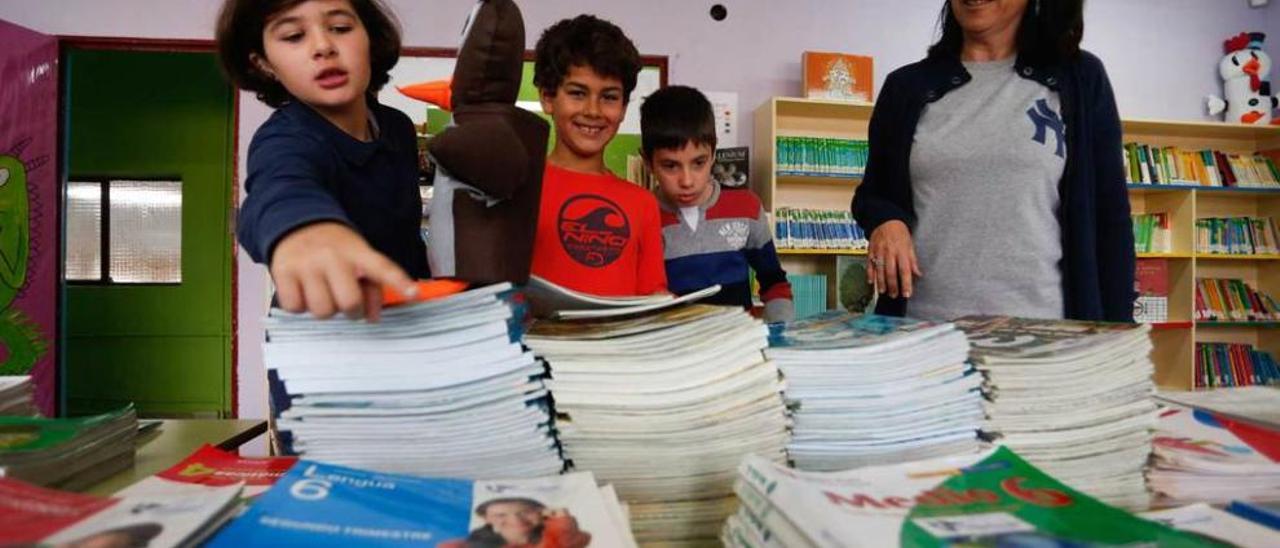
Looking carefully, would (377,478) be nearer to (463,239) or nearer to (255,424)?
(463,239)

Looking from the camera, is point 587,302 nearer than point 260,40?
Yes

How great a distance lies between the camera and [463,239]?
0.77 m

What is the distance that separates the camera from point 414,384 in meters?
0.52

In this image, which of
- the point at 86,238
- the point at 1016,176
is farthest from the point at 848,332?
the point at 86,238

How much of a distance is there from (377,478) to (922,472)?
0.40 meters

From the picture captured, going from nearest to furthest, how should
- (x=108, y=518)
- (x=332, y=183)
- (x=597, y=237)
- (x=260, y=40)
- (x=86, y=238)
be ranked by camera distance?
(x=108, y=518), (x=332, y=183), (x=260, y=40), (x=597, y=237), (x=86, y=238)

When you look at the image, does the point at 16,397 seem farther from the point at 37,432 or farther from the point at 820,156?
the point at 820,156

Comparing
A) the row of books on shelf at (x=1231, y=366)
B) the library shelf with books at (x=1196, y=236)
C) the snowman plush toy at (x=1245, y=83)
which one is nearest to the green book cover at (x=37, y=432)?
the library shelf with books at (x=1196, y=236)

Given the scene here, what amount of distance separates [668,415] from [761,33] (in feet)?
10.9

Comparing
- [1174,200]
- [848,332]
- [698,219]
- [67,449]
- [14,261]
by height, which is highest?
[1174,200]

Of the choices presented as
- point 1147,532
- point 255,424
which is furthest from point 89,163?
point 1147,532

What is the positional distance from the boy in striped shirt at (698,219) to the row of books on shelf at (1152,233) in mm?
3016

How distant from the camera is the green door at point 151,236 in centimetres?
439

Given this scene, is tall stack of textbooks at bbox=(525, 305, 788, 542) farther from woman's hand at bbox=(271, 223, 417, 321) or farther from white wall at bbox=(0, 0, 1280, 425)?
white wall at bbox=(0, 0, 1280, 425)
